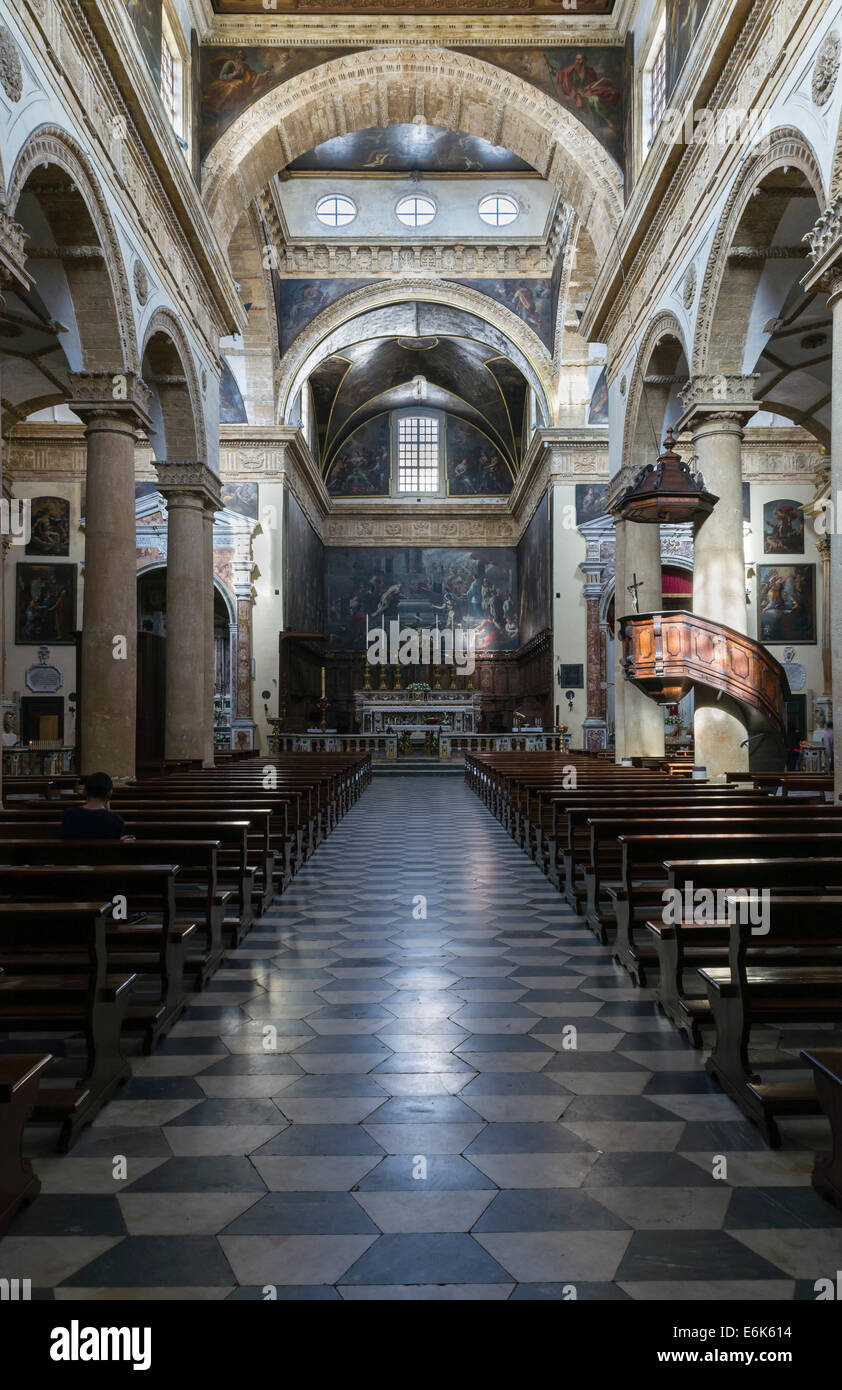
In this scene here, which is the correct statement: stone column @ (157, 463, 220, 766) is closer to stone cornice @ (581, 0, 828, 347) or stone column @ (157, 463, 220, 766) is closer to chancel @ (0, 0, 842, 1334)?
chancel @ (0, 0, 842, 1334)

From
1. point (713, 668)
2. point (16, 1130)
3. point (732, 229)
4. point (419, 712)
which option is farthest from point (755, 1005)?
point (419, 712)

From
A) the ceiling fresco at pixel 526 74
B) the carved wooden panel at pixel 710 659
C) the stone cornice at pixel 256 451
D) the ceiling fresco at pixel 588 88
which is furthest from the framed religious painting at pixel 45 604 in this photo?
the carved wooden panel at pixel 710 659

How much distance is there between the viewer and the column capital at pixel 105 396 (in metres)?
11.4

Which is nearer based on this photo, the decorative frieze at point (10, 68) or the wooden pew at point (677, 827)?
the wooden pew at point (677, 827)

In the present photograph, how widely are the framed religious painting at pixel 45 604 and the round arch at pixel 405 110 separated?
34.3 feet

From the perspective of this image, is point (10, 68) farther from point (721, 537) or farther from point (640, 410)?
point (640, 410)

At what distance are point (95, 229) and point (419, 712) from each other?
65.6 feet

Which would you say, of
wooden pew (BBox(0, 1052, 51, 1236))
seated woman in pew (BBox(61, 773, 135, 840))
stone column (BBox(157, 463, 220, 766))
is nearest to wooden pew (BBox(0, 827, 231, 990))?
seated woman in pew (BBox(61, 773, 135, 840))

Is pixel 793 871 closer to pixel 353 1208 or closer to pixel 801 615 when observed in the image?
pixel 353 1208

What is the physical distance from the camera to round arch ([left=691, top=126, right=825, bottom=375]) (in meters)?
8.80

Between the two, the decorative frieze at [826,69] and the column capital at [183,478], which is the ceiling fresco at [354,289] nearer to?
the column capital at [183,478]

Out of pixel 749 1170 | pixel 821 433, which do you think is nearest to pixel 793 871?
pixel 749 1170

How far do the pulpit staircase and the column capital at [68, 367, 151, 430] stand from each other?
680 centimetres

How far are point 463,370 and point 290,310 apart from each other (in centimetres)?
863
